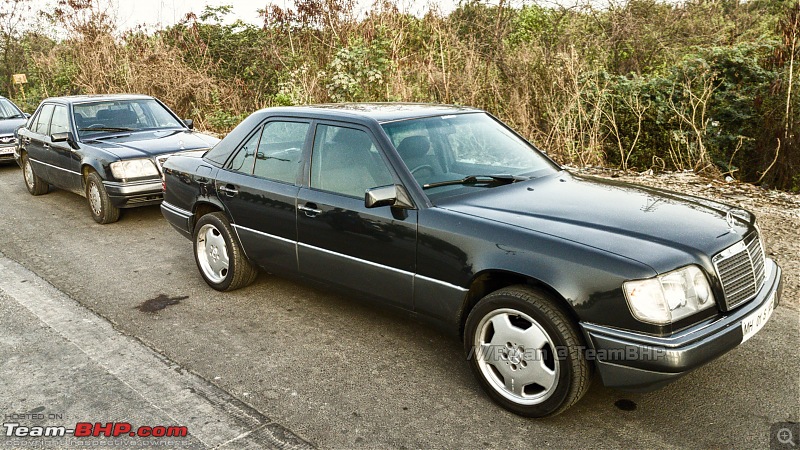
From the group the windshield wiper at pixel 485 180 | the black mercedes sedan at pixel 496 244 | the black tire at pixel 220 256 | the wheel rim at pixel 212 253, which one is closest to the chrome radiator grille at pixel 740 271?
the black mercedes sedan at pixel 496 244

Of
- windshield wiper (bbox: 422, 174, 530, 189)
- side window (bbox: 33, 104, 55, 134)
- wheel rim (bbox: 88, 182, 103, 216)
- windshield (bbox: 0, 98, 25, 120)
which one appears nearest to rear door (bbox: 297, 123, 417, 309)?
windshield wiper (bbox: 422, 174, 530, 189)

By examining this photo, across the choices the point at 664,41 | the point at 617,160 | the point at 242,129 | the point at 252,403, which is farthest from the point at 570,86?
the point at 252,403

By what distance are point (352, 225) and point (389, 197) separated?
18.8 inches

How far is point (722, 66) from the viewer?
363 inches

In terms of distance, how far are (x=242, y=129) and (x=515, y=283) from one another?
287 centimetres

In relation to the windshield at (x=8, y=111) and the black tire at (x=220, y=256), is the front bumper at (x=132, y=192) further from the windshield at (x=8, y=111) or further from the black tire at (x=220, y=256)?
the windshield at (x=8, y=111)

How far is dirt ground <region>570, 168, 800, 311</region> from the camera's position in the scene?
17.6 ft

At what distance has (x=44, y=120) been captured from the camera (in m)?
9.65

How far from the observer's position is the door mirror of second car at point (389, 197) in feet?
12.4

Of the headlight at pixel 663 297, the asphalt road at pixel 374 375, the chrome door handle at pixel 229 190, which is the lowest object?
the asphalt road at pixel 374 375

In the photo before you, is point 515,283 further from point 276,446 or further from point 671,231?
point 276,446

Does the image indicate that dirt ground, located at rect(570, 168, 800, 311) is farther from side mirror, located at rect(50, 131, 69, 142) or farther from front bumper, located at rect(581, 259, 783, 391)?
side mirror, located at rect(50, 131, 69, 142)

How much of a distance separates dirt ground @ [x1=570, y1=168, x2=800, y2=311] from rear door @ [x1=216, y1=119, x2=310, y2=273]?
3.53 metres

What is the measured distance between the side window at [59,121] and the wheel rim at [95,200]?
4.11 feet
